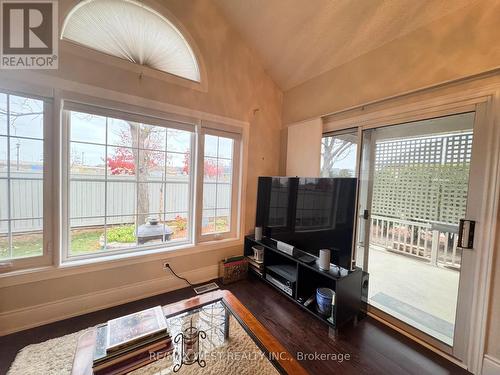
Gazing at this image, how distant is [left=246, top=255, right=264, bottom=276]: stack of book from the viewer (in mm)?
2514

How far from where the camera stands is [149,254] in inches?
86.2

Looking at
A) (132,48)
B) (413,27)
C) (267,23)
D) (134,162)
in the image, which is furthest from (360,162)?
(132,48)

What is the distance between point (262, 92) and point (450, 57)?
1905mm

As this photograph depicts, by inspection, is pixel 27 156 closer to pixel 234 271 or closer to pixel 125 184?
pixel 125 184

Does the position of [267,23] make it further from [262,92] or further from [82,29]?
[82,29]

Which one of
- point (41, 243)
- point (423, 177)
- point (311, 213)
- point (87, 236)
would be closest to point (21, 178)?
point (41, 243)

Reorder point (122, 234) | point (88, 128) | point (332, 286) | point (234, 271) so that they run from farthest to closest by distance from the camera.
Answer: point (234, 271) < point (122, 234) < point (332, 286) < point (88, 128)

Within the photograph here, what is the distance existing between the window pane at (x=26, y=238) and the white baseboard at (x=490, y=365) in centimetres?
342

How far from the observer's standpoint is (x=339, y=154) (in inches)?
94.2

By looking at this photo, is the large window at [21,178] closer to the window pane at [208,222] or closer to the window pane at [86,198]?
the window pane at [86,198]

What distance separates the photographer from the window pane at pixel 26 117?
1625 mm

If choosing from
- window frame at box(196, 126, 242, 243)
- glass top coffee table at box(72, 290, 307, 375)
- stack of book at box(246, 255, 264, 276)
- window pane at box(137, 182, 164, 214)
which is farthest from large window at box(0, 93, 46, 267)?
stack of book at box(246, 255, 264, 276)

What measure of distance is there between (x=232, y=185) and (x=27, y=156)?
1.91 metres

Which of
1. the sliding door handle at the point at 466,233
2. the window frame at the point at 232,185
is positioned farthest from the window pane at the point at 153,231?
the sliding door handle at the point at 466,233
